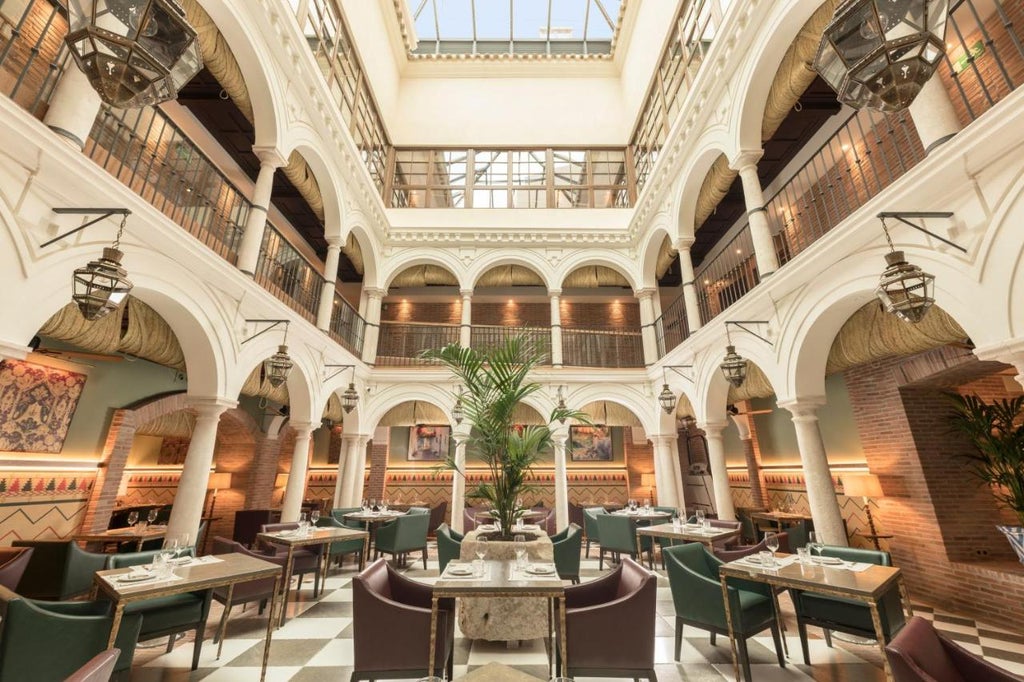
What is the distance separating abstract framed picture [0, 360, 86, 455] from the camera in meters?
4.86

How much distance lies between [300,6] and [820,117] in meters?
8.30

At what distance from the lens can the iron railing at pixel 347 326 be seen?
844 cm

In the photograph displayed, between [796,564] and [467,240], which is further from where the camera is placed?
[467,240]

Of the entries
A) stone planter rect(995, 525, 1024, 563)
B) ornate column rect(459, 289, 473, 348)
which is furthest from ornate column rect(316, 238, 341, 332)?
stone planter rect(995, 525, 1024, 563)

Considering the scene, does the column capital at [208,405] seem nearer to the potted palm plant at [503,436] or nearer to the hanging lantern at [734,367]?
the potted palm plant at [503,436]

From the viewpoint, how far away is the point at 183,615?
3.25 m

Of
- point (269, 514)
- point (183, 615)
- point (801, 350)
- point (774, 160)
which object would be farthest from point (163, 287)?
point (774, 160)

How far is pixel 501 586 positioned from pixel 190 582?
2.04 m

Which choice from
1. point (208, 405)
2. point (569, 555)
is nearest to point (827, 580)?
point (569, 555)

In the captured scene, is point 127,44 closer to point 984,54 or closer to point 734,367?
point 734,367

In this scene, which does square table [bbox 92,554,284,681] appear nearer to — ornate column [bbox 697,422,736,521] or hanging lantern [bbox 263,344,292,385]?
hanging lantern [bbox 263,344,292,385]

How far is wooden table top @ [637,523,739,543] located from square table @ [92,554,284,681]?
444 cm

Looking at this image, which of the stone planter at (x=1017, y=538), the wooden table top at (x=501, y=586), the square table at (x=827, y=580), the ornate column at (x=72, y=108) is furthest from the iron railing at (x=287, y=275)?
the stone planter at (x=1017, y=538)

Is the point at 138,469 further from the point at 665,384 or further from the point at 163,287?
the point at 665,384
